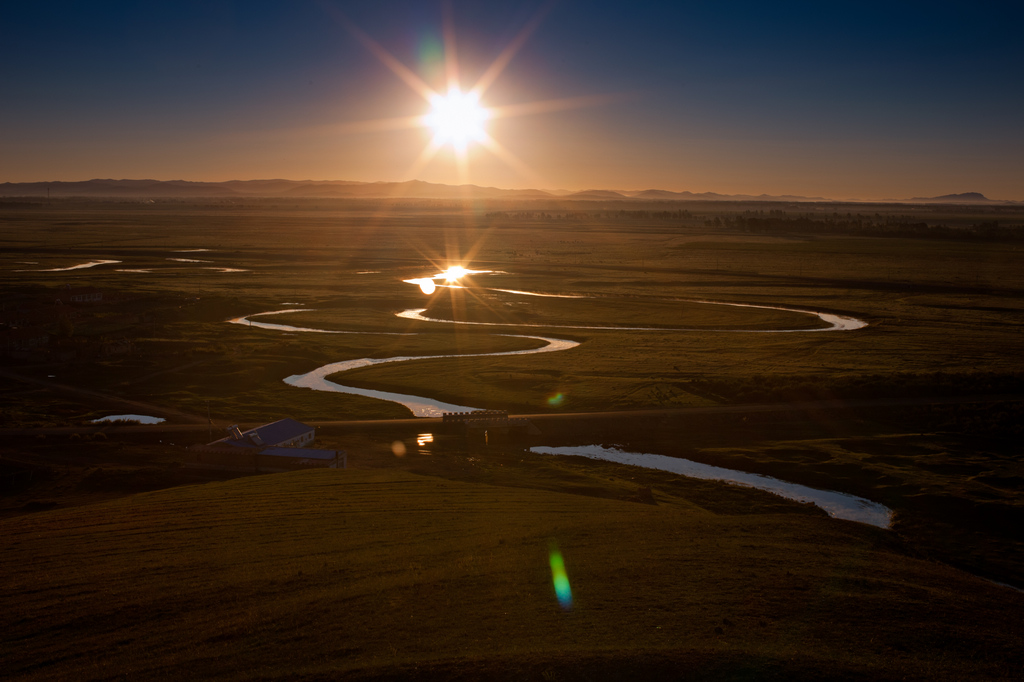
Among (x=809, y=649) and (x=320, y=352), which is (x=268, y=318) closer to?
(x=320, y=352)

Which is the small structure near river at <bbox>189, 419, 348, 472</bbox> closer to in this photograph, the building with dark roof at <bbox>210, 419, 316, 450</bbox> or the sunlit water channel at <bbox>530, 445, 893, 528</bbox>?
the building with dark roof at <bbox>210, 419, 316, 450</bbox>

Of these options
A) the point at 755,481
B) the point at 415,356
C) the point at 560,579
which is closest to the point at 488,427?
the point at 755,481

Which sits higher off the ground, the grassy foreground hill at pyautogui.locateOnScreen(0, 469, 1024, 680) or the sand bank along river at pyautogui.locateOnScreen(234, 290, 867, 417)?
the sand bank along river at pyautogui.locateOnScreen(234, 290, 867, 417)

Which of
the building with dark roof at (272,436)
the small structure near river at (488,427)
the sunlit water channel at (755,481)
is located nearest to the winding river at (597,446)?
the sunlit water channel at (755,481)

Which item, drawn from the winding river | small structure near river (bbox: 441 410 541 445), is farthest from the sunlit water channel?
small structure near river (bbox: 441 410 541 445)

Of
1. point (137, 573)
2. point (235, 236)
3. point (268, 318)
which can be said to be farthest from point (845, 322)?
point (235, 236)

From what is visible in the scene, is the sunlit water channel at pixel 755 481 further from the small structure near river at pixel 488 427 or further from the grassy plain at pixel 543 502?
the small structure near river at pixel 488 427

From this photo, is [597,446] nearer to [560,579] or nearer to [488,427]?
[488,427]
